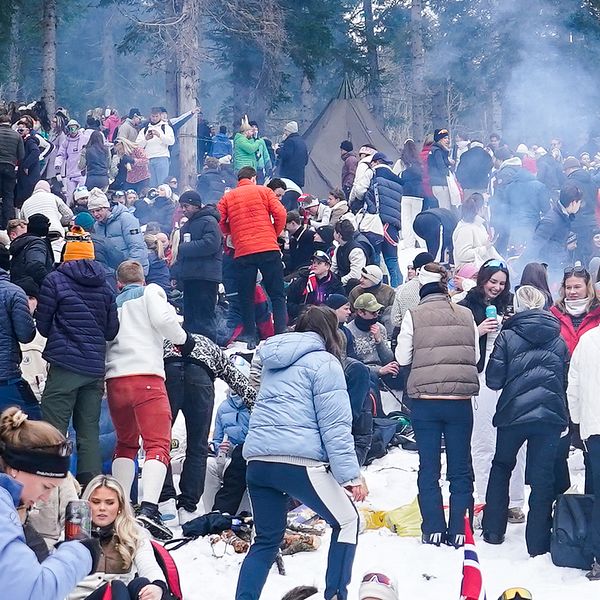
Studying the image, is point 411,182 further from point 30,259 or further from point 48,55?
point 48,55

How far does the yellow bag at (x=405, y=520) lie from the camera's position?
7.98m

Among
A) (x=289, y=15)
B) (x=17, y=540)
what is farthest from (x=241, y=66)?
(x=17, y=540)

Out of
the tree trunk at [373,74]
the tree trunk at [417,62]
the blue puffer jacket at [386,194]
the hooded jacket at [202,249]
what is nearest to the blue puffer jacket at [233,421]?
the hooded jacket at [202,249]

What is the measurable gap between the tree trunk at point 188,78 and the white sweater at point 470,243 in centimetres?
898

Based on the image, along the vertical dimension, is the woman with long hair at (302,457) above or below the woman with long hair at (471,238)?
below

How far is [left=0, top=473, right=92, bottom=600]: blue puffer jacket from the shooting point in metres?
3.49

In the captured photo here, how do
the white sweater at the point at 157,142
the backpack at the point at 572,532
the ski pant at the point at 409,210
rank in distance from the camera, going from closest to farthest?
the backpack at the point at 572,532, the ski pant at the point at 409,210, the white sweater at the point at 157,142

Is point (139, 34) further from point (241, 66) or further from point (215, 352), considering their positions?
point (215, 352)

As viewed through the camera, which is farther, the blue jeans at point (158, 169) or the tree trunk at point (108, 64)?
the tree trunk at point (108, 64)

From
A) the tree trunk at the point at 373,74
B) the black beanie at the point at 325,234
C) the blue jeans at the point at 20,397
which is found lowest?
the blue jeans at the point at 20,397

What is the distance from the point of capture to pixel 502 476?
7605mm

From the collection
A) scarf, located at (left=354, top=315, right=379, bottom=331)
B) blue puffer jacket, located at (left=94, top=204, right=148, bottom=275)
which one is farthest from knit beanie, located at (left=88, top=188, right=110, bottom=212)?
scarf, located at (left=354, top=315, right=379, bottom=331)

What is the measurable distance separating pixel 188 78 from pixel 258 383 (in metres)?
13.4

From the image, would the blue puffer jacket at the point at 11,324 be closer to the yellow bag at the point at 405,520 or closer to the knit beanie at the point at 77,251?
the knit beanie at the point at 77,251
